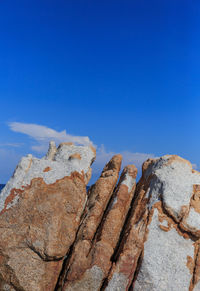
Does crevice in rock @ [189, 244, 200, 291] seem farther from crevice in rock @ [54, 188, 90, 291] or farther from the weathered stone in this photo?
crevice in rock @ [54, 188, 90, 291]

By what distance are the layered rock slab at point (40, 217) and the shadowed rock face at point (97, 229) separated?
4 cm

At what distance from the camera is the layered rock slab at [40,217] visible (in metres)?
12.2

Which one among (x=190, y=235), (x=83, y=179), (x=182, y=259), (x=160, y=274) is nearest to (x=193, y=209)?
(x=190, y=235)

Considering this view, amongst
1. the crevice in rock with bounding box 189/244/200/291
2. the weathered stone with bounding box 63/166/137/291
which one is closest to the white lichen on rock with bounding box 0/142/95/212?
the weathered stone with bounding box 63/166/137/291

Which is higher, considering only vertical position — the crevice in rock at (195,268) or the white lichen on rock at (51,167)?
the white lichen on rock at (51,167)

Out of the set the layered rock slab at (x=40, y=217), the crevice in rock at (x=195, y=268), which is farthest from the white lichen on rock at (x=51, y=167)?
the crevice in rock at (x=195, y=268)

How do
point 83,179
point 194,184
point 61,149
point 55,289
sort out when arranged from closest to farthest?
point 55,289, point 194,184, point 83,179, point 61,149

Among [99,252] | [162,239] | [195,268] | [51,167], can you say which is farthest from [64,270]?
[195,268]

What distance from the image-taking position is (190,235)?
12383 mm

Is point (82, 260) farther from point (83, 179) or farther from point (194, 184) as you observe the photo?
point (194, 184)

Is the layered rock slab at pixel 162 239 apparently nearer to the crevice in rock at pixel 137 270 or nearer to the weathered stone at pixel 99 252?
the crevice in rock at pixel 137 270

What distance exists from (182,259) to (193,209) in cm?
229

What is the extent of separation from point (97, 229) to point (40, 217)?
2864 millimetres

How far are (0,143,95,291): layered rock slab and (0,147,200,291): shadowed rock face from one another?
43 mm
